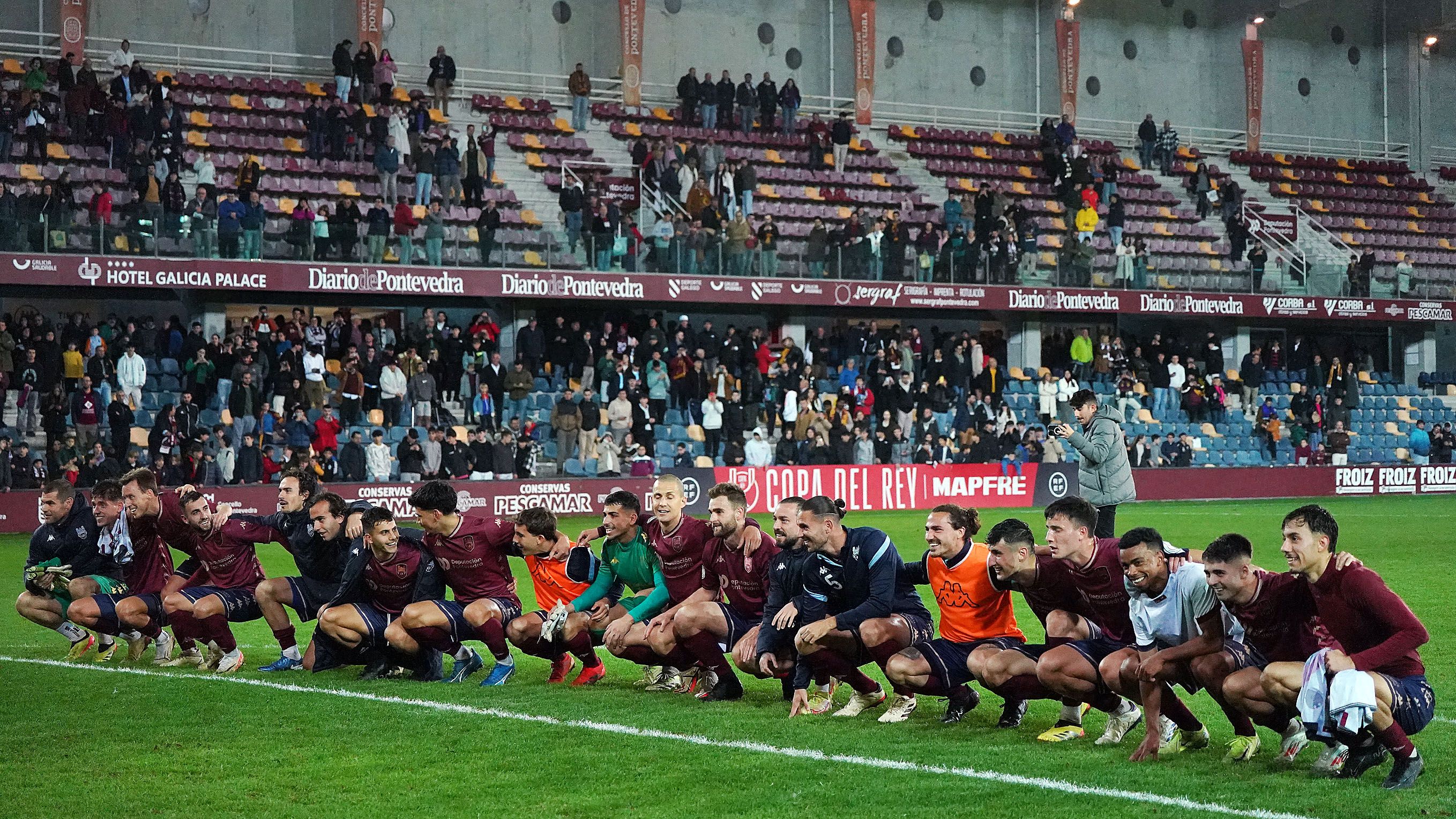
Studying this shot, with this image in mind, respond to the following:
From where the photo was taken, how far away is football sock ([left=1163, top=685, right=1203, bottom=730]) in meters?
7.77

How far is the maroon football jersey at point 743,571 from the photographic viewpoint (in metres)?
9.49

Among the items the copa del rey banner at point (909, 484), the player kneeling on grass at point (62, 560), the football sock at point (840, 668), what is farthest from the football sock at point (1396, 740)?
the copa del rey banner at point (909, 484)

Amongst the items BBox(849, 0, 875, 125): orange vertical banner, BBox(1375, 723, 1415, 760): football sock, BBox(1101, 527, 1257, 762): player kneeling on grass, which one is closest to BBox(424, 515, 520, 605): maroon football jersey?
BBox(1101, 527, 1257, 762): player kneeling on grass

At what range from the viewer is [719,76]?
1569 inches

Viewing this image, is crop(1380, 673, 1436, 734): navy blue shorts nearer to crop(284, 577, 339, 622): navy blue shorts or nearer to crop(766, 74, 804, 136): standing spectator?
crop(284, 577, 339, 622): navy blue shorts

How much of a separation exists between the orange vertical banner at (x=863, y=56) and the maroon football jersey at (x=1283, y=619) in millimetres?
34140

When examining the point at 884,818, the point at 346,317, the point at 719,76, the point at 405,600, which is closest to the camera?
the point at 884,818

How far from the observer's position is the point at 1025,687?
8.28 m

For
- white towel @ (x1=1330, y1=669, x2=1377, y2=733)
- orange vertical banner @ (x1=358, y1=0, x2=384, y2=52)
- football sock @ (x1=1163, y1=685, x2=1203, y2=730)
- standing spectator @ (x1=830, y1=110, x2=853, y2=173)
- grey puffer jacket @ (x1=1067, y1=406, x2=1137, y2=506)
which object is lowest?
football sock @ (x1=1163, y1=685, x2=1203, y2=730)

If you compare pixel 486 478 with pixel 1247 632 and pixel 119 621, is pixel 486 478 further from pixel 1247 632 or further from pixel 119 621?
pixel 1247 632

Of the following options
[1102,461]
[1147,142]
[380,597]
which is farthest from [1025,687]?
[1147,142]

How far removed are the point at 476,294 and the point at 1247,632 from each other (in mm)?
23176

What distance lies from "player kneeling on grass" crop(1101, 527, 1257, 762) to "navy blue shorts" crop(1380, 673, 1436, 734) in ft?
2.50

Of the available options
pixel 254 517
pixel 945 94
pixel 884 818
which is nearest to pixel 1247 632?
pixel 884 818
